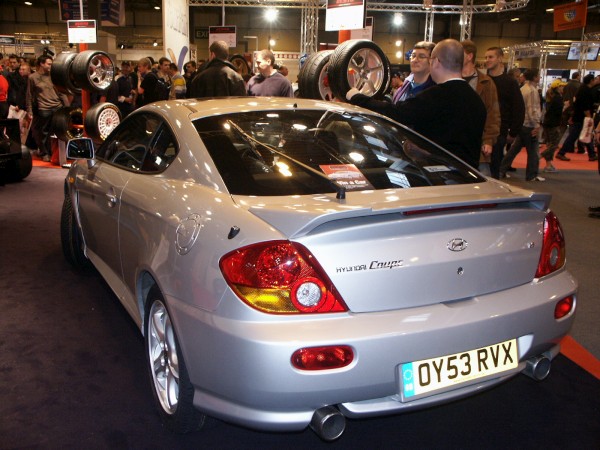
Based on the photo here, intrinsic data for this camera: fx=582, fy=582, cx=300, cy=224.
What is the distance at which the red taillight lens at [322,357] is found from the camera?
1.73 metres

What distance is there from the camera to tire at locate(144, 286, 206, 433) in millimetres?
2115

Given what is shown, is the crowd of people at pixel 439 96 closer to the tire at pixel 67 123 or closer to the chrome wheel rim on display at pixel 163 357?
the tire at pixel 67 123

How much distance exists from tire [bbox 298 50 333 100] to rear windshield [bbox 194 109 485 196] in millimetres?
2483

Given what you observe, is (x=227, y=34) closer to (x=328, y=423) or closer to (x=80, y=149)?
(x=80, y=149)

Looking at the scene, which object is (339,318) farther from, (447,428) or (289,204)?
(447,428)

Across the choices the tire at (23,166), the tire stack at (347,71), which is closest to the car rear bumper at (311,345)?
the tire stack at (347,71)

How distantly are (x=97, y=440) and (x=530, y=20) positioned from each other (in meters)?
39.0

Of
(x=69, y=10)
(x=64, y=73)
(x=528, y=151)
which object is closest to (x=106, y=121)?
(x=64, y=73)

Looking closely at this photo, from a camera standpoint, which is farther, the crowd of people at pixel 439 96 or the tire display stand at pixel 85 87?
the tire display stand at pixel 85 87

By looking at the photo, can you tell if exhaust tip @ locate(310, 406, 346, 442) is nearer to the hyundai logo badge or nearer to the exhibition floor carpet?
the exhibition floor carpet

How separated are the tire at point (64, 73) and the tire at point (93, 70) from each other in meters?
0.10

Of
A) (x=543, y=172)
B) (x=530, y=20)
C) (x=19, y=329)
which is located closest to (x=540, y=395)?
(x=19, y=329)

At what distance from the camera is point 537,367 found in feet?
7.09

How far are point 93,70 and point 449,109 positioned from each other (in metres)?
6.69
